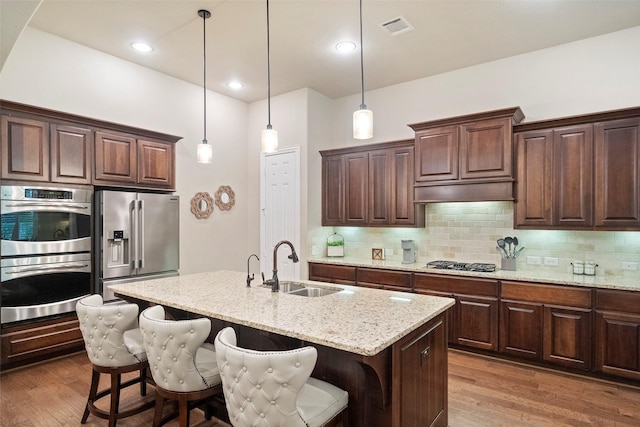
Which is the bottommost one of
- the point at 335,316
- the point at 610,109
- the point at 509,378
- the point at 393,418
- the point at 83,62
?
the point at 509,378

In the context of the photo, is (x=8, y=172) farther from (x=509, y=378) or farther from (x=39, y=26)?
(x=509, y=378)

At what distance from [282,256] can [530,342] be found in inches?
125

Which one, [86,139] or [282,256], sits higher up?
[86,139]

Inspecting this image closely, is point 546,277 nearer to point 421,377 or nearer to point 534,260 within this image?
point 534,260

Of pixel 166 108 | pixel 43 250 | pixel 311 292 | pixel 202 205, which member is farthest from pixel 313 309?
pixel 166 108

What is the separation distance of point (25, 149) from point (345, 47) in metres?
3.25

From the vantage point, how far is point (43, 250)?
339 centimetres

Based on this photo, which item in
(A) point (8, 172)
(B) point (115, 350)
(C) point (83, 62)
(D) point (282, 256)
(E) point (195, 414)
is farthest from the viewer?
(D) point (282, 256)

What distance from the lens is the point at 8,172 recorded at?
3.20 m

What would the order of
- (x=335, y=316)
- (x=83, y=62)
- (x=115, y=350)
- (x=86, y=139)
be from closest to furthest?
(x=335, y=316) < (x=115, y=350) < (x=86, y=139) < (x=83, y=62)

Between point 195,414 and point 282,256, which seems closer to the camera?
point 195,414

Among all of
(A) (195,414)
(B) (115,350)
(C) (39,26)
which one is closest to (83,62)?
(C) (39,26)

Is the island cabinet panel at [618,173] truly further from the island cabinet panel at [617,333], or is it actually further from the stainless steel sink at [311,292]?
the stainless steel sink at [311,292]

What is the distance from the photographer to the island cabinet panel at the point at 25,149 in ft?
10.5
